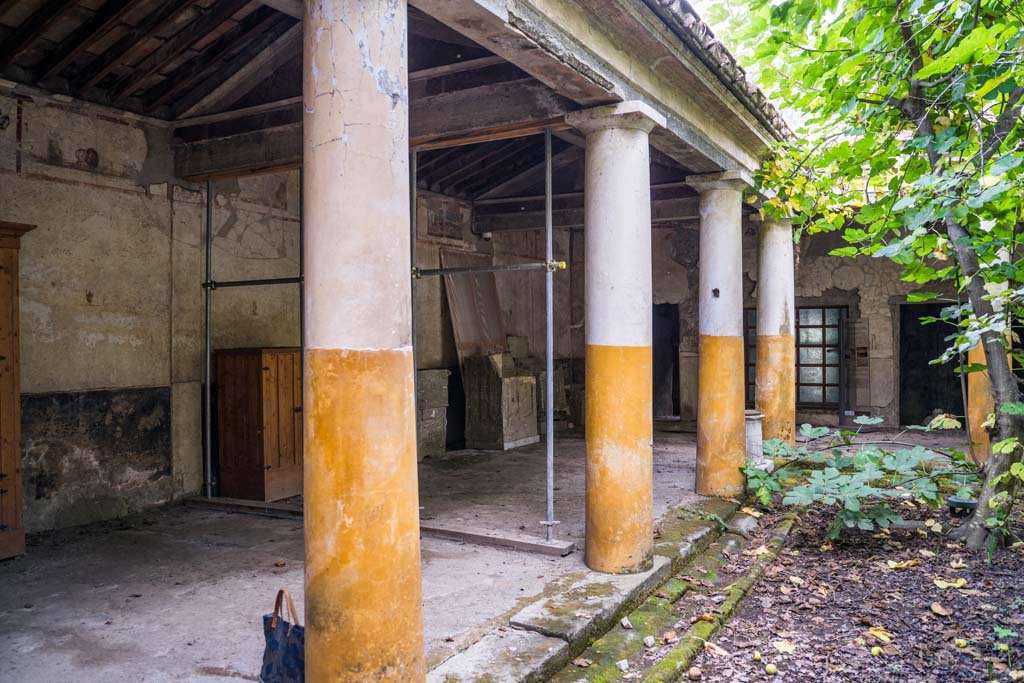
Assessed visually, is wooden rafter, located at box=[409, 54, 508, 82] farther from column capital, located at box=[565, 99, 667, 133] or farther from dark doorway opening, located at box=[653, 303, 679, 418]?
dark doorway opening, located at box=[653, 303, 679, 418]

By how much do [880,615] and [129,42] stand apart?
6.81 meters

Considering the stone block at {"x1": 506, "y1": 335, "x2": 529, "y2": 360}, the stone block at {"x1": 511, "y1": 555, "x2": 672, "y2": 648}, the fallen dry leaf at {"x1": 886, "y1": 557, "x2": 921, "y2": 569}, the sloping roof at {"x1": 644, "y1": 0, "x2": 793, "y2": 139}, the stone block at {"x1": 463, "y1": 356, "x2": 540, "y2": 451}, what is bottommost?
the fallen dry leaf at {"x1": 886, "y1": 557, "x2": 921, "y2": 569}

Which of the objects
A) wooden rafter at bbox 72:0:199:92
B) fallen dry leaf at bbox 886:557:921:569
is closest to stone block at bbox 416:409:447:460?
wooden rafter at bbox 72:0:199:92

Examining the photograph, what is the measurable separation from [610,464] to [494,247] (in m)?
6.70

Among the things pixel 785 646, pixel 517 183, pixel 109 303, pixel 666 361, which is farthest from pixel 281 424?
pixel 666 361

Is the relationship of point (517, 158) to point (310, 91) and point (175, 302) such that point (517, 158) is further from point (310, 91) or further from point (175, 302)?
point (310, 91)

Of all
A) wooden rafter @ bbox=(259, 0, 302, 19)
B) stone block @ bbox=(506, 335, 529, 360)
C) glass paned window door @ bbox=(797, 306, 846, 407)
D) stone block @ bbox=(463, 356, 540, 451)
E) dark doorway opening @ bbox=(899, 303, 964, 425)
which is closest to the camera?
wooden rafter @ bbox=(259, 0, 302, 19)

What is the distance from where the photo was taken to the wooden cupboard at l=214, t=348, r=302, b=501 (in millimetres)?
7133

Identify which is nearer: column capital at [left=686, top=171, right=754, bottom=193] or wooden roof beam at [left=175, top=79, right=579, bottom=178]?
wooden roof beam at [left=175, top=79, right=579, bottom=178]

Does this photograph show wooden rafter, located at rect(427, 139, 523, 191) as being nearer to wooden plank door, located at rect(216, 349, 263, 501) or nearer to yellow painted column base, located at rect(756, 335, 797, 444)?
wooden plank door, located at rect(216, 349, 263, 501)

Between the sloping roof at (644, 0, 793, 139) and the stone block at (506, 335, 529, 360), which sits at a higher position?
the sloping roof at (644, 0, 793, 139)

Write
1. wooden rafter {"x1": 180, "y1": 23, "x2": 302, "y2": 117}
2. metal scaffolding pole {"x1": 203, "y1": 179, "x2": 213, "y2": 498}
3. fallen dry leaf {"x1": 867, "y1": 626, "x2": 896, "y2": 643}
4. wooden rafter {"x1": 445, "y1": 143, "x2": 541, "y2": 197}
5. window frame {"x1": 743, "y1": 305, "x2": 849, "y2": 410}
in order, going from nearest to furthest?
fallen dry leaf {"x1": 867, "y1": 626, "x2": 896, "y2": 643} → wooden rafter {"x1": 180, "y1": 23, "x2": 302, "y2": 117} → metal scaffolding pole {"x1": 203, "y1": 179, "x2": 213, "y2": 498} → wooden rafter {"x1": 445, "y1": 143, "x2": 541, "y2": 197} → window frame {"x1": 743, "y1": 305, "x2": 849, "y2": 410}

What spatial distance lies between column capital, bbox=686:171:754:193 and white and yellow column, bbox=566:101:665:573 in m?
2.33

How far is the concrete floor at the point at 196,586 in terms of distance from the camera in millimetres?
3754
